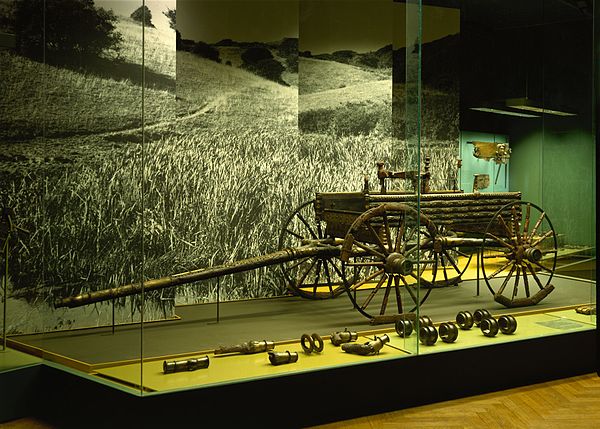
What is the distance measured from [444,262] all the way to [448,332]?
1.31 m

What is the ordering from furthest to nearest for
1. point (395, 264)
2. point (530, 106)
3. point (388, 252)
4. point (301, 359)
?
point (530, 106) < point (388, 252) < point (395, 264) < point (301, 359)

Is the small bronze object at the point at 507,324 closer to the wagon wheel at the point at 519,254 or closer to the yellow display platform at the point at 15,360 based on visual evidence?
the wagon wheel at the point at 519,254

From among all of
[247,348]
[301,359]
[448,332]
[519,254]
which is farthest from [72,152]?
[519,254]

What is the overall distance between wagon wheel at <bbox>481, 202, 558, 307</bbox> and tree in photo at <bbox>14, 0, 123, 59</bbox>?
332 centimetres

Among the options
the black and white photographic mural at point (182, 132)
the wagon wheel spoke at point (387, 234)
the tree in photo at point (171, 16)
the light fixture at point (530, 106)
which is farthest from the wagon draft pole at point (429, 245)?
the tree in photo at point (171, 16)

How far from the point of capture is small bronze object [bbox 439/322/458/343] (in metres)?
5.39

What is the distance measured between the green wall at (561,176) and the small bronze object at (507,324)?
3.15 feet

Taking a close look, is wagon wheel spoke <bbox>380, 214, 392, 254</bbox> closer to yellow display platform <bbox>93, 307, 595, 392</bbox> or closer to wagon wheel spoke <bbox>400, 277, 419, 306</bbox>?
wagon wheel spoke <bbox>400, 277, 419, 306</bbox>

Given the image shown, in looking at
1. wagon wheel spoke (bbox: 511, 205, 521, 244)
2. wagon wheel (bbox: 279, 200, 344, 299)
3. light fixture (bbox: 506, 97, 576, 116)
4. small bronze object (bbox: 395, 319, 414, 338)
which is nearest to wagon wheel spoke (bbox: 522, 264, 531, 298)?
wagon wheel spoke (bbox: 511, 205, 521, 244)

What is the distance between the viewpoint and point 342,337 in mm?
5297

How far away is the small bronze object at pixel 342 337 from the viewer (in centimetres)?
528

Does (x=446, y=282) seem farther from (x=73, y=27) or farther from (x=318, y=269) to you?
(x=73, y=27)

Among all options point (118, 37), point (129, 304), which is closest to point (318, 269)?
point (129, 304)

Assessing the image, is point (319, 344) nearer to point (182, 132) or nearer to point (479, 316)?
point (479, 316)
